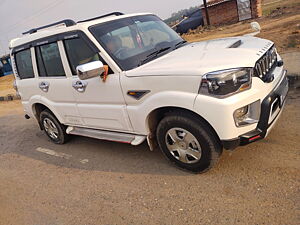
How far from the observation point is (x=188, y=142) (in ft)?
10.3

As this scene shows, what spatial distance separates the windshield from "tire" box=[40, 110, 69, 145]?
6.77 feet

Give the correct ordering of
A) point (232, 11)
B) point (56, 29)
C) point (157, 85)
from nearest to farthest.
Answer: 1. point (157, 85)
2. point (56, 29)
3. point (232, 11)

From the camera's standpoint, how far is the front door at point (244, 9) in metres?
21.5

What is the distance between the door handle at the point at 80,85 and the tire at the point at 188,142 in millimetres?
1282

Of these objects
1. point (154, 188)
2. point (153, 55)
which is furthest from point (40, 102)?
point (154, 188)

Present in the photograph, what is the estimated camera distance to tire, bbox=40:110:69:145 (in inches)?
197

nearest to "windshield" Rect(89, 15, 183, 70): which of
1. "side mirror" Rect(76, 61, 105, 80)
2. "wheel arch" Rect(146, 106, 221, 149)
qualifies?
"side mirror" Rect(76, 61, 105, 80)

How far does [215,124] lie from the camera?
276 centimetres

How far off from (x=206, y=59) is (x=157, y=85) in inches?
23.6

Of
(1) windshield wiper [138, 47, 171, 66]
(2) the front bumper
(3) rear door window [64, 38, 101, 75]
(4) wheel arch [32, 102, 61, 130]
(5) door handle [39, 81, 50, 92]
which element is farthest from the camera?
(4) wheel arch [32, 102, 61, 130]

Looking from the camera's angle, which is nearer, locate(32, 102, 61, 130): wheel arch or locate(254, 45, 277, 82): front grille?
locate(254, 45, 277, 82): front grille

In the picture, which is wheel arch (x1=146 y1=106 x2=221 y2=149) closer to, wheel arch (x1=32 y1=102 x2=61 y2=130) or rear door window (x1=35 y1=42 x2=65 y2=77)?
rear door window (x1=35 y1=42 x2=65 y2=77)

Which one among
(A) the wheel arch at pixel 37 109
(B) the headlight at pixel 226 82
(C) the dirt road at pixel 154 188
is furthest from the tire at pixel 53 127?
(B) the headlight at pixel 226 82

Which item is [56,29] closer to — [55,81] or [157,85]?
[55,81]
